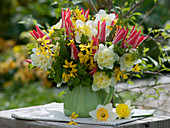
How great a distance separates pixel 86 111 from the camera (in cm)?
143

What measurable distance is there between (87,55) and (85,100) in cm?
26

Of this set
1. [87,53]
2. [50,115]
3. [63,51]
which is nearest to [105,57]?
[87,53]

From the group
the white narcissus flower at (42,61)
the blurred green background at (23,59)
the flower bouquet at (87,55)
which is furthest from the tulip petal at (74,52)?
the blurred green background at (23,59)

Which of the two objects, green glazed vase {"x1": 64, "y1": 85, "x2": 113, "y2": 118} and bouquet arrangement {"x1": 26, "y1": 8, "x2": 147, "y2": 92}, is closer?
bouquet arrangement {"x1": 26, "y1": 8, "x2": 147, "y2": 92}

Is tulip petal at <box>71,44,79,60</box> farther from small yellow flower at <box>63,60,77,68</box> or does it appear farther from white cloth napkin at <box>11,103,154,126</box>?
white cloth napkin at <box>11,103,154,126</box>

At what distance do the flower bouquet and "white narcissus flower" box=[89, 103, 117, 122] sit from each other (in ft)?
0.22

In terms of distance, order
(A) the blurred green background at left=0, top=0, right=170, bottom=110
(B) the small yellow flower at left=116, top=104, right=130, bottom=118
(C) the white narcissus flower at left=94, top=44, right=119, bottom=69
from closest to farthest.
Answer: (C) the white narcissus flower at left=94, top=44, right=119, bottom=69
(B) the small yellow flower at left=116, top=104, right=130, bottom=118
(A) the blurred green background at left=0, top=0, right=170, bottom=110

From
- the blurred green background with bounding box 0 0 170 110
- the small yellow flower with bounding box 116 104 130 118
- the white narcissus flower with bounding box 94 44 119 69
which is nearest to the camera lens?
the white narcissus flower with bounding box 94 44 119 69

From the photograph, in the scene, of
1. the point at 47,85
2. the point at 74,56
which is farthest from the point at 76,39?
the point at 47,85

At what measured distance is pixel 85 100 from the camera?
143cm

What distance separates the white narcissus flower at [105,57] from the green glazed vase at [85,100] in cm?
19

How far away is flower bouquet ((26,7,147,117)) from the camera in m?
1.33

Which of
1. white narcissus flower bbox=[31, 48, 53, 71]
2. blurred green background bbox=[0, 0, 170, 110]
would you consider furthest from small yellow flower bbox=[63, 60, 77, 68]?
blurred green background bbox=[0, 0, 170, 110]

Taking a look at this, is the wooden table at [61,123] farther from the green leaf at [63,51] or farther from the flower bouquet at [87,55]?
the green leaf at [63,51]
